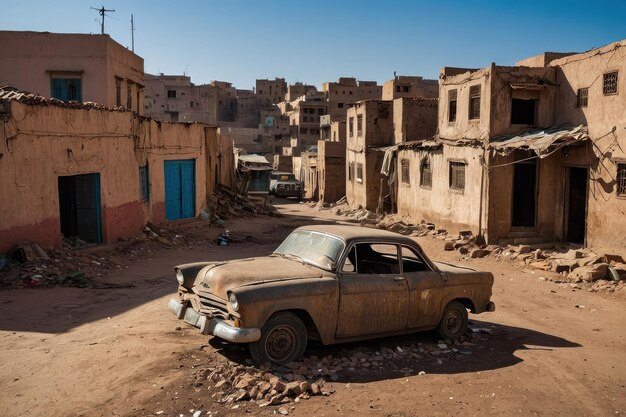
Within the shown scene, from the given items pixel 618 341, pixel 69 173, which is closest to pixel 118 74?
pixel 69 173

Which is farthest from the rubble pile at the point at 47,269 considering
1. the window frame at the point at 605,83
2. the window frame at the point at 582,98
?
the window frame at the point at 582,98

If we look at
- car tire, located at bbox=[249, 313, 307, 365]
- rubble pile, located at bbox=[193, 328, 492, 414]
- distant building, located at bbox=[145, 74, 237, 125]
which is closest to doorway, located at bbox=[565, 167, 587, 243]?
rubble pile, located at bbox=[193, 328, 492, 414]

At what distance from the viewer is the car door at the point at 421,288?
6898mm

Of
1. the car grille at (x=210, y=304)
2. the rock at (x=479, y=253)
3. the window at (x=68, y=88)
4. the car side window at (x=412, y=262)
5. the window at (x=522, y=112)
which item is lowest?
the rock at (x=479, y=253)

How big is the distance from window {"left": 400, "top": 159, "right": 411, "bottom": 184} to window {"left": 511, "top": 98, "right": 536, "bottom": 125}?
6289mm

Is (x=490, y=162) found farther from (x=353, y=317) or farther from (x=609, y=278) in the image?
(x=353, y=317)

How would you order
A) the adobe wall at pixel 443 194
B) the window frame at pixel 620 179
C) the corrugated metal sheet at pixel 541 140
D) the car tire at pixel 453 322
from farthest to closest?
the adobe wall at pixel 443 194, the corrugated metal sheet at pixel 541 140, the window frame at pixel 620 179, the car tire at pixel 453 322

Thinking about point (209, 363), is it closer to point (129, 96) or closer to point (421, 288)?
point (421, 288)

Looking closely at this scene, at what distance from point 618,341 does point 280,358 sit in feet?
17.3

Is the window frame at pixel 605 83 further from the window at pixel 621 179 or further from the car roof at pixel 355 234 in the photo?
the car roof at pixel 355 234

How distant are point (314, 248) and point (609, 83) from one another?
10517 mm

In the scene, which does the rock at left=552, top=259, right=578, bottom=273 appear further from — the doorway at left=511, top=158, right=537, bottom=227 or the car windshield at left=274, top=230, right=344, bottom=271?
the car windshield at left=274, top=230, right=344, bottom=271

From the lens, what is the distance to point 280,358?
5.95 meters

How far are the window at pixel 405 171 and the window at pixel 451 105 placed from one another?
418 cm
